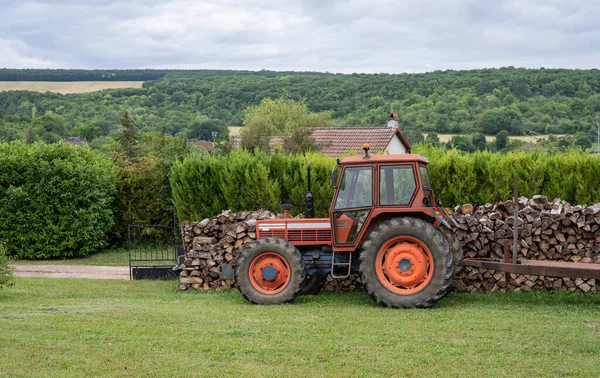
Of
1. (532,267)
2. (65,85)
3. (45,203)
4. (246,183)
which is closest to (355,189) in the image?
(532,267)

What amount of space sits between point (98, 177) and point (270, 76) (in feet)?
209

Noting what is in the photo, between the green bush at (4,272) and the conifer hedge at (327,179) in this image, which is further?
the conifer hedge at (327,179)

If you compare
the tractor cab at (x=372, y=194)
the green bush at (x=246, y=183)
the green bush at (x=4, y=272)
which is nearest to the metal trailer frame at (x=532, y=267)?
the tractor cab at (x=372, y=194)

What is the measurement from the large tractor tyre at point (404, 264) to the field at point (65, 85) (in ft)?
244

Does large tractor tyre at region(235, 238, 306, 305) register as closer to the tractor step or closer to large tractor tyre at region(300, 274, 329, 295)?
the tractor step

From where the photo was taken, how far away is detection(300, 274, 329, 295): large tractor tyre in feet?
39.8

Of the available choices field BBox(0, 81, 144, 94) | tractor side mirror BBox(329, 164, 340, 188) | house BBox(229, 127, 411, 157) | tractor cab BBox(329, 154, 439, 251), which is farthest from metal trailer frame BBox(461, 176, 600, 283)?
field BBox(0, 81, 144, 94)

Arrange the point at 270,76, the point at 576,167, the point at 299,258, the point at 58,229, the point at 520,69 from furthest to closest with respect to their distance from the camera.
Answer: the point at 270,76 < the point at 520,69 < the point at 58,229 < the point at 576,167 < the point at 299,258

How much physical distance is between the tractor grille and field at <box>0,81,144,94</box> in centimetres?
7280

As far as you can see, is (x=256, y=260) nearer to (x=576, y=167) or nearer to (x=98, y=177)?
(x=576, y=167)

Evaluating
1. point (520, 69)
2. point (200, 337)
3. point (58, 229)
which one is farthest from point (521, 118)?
point (200, 337)

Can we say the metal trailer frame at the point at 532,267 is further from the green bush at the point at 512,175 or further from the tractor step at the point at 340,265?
the green bush at the point at 512,175

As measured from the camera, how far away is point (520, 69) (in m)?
59.5

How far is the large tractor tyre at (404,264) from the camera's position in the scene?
1030 cm
